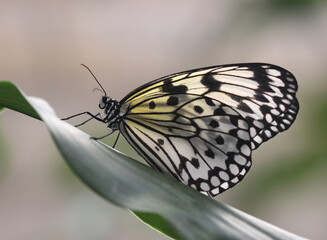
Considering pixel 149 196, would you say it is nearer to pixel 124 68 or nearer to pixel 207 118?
pixel 207 118

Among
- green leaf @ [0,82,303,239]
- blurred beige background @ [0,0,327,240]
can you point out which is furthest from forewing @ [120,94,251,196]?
blurred beige background @ [0,0,327,240]

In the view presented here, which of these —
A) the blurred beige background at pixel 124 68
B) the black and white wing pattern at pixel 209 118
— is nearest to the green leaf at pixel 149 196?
the black and white wing pattern at pixel 209 118

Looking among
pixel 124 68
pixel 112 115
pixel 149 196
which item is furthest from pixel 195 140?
pixel 124 68

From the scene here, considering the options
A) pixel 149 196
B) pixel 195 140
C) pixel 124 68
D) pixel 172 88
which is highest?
pixel 149 196

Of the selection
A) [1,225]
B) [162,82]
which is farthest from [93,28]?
[162,82]

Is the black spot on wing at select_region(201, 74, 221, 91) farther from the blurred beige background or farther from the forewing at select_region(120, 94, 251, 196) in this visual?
the blurred beige background

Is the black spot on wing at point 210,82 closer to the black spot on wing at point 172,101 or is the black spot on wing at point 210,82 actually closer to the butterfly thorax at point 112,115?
the black spot on wing at point 172,101
